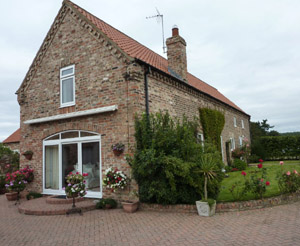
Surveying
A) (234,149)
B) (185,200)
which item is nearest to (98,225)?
(185,200)

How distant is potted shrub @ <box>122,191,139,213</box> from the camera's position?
8.17 metres

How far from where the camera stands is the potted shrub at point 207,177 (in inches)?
289

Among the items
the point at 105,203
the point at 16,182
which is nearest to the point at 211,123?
the point at 105,203

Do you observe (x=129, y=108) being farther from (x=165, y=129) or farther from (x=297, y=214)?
(x=297, y=214)

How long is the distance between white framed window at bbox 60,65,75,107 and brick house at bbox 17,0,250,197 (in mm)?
44

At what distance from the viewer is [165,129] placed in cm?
863

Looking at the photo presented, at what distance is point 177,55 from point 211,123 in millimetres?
4594

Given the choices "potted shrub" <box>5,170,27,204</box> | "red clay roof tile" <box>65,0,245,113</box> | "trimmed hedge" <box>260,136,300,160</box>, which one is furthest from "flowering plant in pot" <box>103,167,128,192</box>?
"trimmed hedge" <box>260,136,300,160</box>

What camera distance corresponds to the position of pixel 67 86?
11.5 metres

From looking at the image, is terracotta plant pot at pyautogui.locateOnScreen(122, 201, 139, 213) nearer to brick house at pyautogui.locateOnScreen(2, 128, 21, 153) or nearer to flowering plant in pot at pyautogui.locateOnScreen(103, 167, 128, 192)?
flowering plant in pot at pyautogui.locateOnScreen(103, 167, 128, 192)

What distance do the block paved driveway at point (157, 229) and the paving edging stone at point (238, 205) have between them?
0.23 meters

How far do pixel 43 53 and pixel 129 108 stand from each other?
653cm

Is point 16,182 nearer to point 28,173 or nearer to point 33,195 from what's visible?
point 28,173

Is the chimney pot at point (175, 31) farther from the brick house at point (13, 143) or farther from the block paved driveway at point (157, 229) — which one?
the brick house at point (13, 143)
